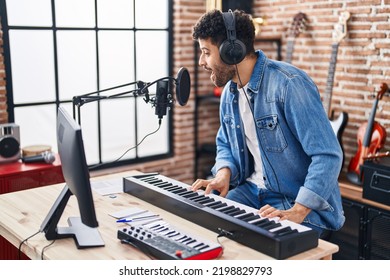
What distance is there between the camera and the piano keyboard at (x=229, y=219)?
5.19ft

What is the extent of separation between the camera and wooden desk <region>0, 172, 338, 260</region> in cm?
162

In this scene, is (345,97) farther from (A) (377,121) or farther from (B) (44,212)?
(B) (44,212)

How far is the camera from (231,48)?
2.11m

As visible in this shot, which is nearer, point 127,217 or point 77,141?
point 77,141

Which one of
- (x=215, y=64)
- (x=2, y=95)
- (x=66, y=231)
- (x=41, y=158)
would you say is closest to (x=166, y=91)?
(x=215, y=64)

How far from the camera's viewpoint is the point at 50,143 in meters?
3.74

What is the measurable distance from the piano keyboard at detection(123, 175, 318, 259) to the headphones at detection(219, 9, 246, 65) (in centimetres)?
56

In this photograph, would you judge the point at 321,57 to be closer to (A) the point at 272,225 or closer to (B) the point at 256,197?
(B) the point at 256,197

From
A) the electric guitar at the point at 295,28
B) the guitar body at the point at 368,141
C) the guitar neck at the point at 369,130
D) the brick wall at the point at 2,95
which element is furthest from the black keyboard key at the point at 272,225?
the electric guitar at the point at 295,28

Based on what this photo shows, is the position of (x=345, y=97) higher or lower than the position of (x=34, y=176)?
higher

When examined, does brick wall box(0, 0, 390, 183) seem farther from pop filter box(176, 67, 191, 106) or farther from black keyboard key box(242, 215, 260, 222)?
black keyboard key box(242, 215, 260, 222)

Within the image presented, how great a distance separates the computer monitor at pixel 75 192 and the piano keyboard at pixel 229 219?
1.03ft
